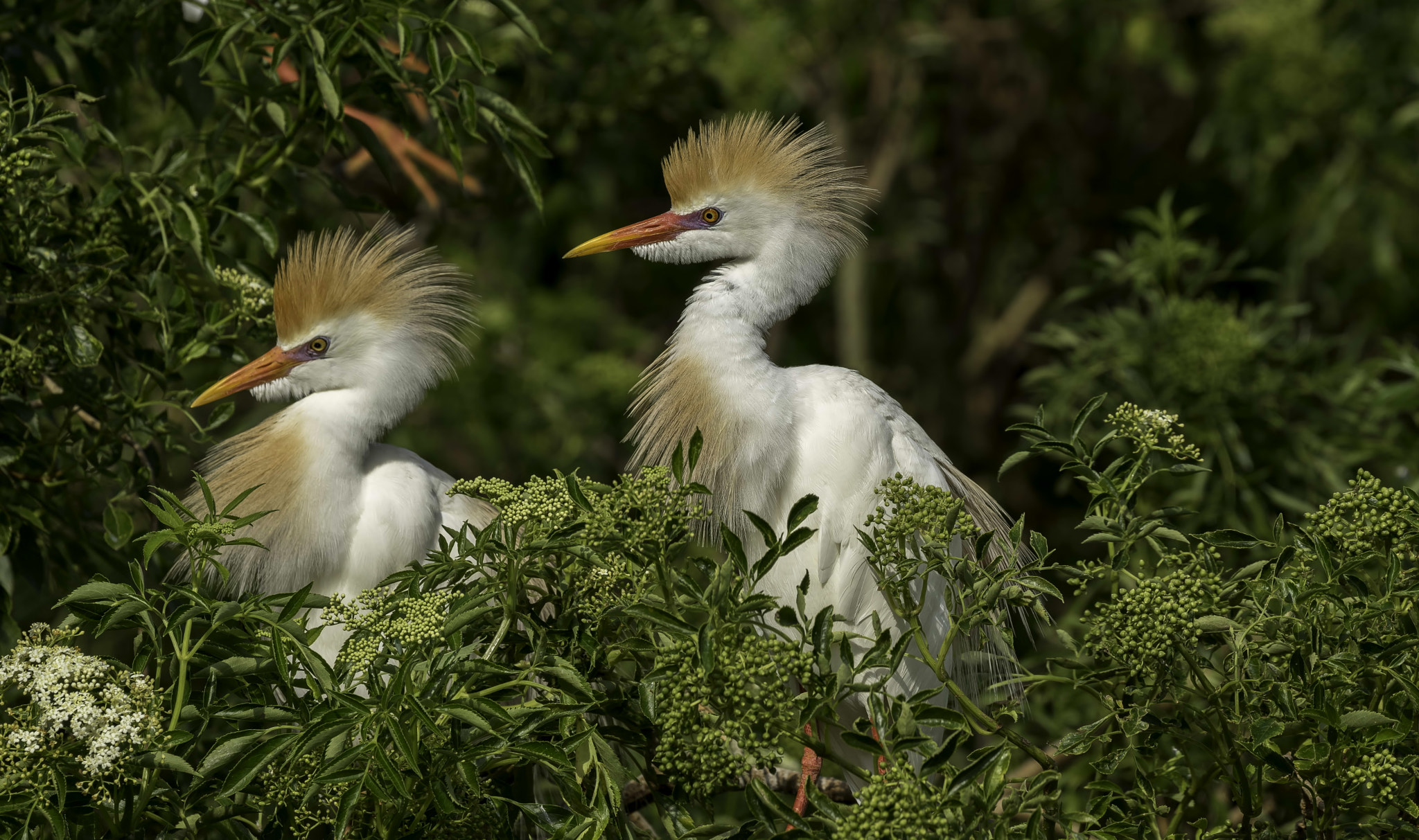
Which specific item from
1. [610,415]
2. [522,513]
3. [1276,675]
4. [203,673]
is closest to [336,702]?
[203,673]

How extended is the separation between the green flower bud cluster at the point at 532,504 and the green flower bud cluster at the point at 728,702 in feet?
0.94

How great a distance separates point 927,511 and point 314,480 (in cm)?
145

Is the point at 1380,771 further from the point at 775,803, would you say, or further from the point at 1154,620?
the point at 775,803

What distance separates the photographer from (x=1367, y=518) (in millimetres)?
1737

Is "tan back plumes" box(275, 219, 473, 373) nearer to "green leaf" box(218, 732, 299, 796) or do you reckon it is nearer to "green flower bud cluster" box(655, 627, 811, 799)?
"green leaf" box(218, 732, 299, 796)

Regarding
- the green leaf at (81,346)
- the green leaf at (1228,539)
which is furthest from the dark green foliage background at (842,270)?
the green leaf at (1228,539)

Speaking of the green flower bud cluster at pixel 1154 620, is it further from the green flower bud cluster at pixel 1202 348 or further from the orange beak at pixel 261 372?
the green flower bud cluster at pixel 1202 348

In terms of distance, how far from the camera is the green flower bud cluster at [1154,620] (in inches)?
64.2

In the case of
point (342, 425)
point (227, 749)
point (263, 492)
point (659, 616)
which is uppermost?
point (659, 616)

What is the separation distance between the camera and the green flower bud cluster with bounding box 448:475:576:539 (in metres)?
1.83

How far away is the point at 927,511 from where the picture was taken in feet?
5.83

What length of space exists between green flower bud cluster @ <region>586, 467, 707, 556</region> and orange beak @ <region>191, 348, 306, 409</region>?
1.24m

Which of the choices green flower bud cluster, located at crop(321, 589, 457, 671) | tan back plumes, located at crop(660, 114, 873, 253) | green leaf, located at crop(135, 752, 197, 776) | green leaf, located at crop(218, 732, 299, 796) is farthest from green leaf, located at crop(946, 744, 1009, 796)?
tan back plumes, located at crop(660, 114, 873, 253)

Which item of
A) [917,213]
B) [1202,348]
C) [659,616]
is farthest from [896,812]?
[917,213]
